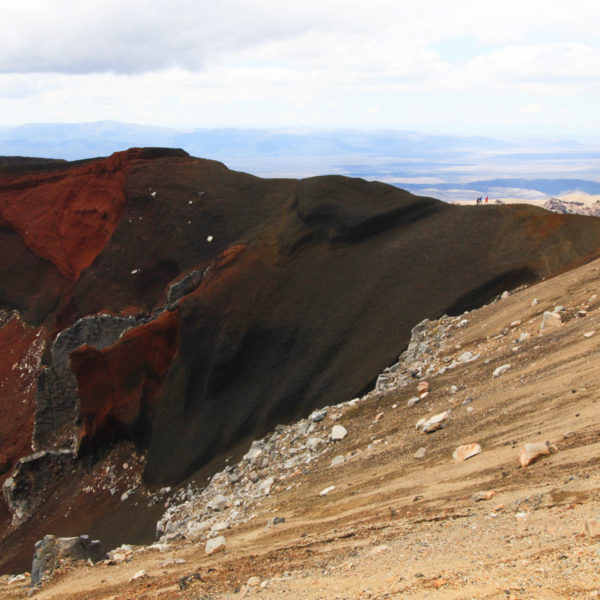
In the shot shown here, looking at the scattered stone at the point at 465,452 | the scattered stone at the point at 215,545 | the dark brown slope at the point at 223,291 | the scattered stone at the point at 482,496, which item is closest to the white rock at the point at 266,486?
the scattered stone at the point at 215,545

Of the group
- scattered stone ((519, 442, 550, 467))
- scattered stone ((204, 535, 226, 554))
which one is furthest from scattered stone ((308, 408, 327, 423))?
scattered stone ((519, 442, 550, 467))

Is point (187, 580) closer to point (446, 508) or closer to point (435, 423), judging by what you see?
point (446, 508)

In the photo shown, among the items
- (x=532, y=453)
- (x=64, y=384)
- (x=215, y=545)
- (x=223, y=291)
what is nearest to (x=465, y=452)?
(x=532, y=453)

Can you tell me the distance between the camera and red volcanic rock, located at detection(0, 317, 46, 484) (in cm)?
2877

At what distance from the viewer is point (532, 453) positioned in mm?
8875

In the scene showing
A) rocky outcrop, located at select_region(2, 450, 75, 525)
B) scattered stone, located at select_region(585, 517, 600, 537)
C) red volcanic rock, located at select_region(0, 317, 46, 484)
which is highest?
scattered stone, located at select_region(585, 517, 600, 537)

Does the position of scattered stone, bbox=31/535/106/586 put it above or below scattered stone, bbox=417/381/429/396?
below

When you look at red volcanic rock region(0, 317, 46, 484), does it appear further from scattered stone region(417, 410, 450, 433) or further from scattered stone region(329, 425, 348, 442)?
scattered stone region(417, 410, 450, 433)

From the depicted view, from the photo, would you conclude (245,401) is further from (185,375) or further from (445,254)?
(445,254)

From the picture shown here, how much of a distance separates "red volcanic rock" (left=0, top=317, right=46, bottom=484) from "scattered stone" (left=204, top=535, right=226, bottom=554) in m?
20.2

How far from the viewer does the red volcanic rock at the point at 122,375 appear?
25766 mm

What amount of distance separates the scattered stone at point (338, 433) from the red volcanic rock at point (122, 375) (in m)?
12.2

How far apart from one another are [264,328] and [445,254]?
7342 mm

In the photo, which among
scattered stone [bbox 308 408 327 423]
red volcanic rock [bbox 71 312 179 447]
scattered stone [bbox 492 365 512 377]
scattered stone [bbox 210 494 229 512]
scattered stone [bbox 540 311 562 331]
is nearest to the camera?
scattered stone [bbox 492 365 512 377]
